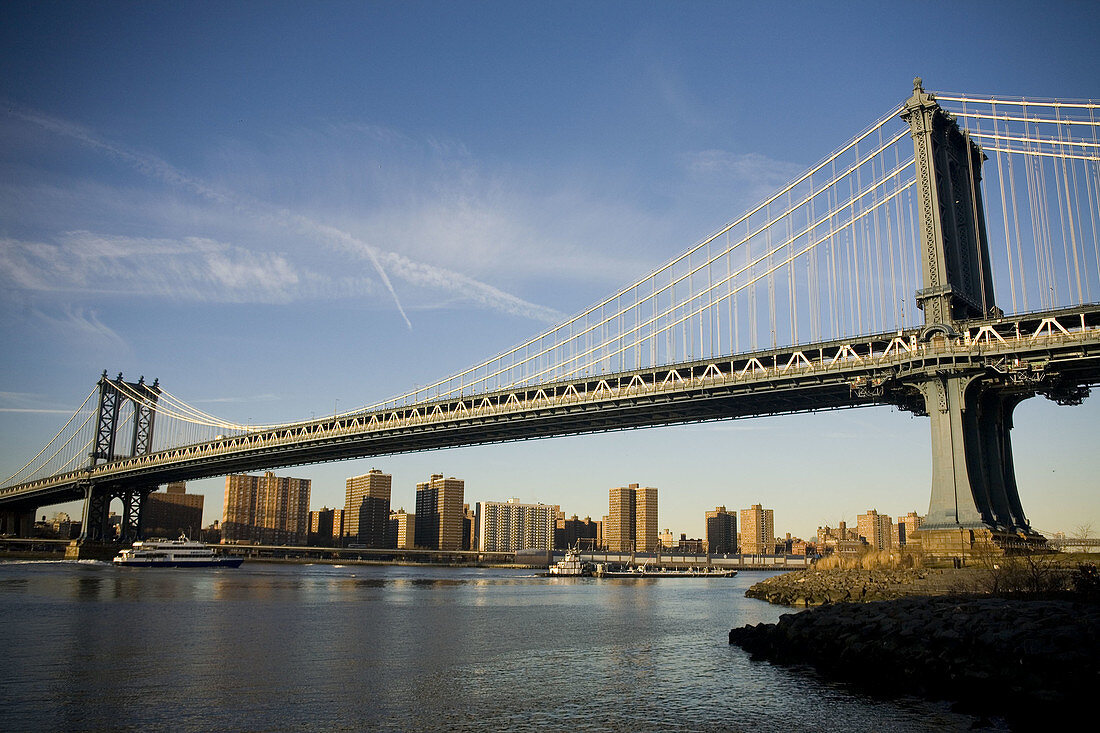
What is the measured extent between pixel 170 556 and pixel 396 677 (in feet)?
338

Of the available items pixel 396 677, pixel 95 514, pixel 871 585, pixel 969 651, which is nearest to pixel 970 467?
pixel 871 585

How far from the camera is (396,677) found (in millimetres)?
22562

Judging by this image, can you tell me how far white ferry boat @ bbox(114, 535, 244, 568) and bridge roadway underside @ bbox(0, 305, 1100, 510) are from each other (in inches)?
711

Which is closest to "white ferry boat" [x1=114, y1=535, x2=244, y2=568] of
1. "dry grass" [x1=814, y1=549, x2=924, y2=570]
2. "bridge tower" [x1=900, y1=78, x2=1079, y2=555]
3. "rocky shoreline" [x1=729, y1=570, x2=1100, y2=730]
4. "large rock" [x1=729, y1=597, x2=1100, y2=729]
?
"dry grass" [x1=814, y1=549, x2=924, y2=570]

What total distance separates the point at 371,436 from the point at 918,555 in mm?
48408

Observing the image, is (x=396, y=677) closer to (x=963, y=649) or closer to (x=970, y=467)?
(x=963, y=649)

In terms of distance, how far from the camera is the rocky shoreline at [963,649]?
16.6 meters

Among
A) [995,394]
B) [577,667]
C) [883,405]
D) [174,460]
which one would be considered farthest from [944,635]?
[174,460]

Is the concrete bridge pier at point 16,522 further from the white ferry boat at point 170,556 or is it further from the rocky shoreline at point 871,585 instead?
the rocky shoreline at point 871,585

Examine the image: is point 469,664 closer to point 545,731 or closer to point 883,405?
point 545,731

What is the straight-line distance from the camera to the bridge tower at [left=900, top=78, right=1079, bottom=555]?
1549 inches

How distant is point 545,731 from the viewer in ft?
54.6

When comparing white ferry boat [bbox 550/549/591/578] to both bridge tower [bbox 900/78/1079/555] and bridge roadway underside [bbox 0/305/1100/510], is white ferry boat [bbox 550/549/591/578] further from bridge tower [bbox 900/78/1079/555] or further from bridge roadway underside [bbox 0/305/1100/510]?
bridge tower [bbox 900/78/1079/555]

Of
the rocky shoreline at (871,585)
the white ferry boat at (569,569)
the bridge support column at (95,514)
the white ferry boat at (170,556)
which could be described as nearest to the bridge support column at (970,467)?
the rocky shoreline at (871,585)
